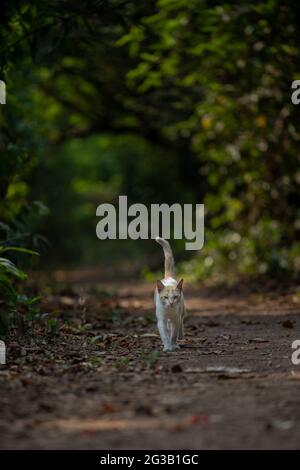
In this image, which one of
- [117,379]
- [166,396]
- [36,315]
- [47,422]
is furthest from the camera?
[36,315]

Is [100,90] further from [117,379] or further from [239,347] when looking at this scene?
[117,379]

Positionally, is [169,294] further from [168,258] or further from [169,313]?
[168,258]

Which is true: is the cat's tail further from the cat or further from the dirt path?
the dirt path

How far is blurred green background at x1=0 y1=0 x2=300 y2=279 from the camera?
10.1m

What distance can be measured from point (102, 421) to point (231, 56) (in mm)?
10415

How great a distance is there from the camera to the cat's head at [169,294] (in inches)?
298

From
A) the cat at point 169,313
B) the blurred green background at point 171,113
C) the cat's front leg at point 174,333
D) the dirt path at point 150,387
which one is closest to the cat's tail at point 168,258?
the cat at point 169,313

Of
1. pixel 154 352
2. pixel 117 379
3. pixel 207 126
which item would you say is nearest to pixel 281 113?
pixel 207 126

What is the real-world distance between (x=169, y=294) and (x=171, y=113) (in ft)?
43.6

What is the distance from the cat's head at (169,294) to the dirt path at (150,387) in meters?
0.46

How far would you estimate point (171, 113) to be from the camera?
2034cm

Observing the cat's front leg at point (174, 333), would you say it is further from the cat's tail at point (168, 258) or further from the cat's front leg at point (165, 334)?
the cat's tail at point (168, 258)

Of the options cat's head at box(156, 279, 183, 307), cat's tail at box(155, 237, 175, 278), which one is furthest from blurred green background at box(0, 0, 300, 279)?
cat's head at box(156, 279, 183, 307)

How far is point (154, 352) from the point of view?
7.21 m
